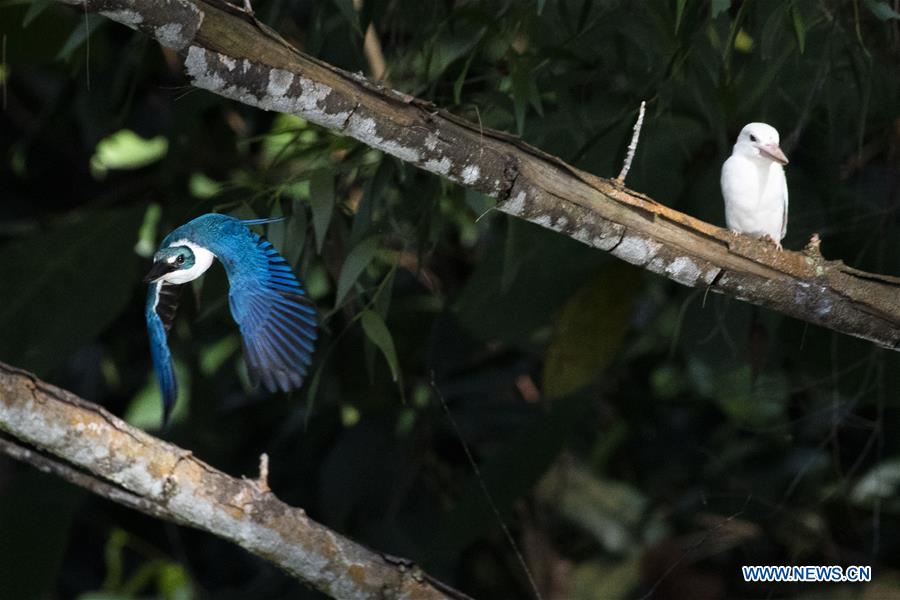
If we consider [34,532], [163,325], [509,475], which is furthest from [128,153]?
[163,325]

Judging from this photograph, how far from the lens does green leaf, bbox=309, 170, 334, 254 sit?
2.11 meters

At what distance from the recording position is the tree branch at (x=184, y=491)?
1.86 m

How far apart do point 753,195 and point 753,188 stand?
0.04ft

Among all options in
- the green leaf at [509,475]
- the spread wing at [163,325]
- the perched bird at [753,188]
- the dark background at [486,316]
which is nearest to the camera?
the spread wing at [163,325]

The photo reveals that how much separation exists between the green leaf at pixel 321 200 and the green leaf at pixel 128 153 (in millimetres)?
2126

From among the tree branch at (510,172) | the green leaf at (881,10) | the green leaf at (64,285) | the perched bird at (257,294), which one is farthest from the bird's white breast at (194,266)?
the green leaf at (64,285)

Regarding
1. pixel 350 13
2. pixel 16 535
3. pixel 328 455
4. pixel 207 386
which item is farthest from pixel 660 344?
pixel 350 13

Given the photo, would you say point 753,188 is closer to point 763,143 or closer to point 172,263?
point 763,143

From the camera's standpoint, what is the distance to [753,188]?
2039mm

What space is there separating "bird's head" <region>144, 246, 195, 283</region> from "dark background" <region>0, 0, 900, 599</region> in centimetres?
28

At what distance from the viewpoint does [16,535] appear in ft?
11.0

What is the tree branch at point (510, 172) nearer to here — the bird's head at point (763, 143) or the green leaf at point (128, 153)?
the bird's head at point (763, 143)

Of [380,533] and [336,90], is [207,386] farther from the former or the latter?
[336,90]

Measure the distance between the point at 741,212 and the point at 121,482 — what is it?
1054 millimetres
